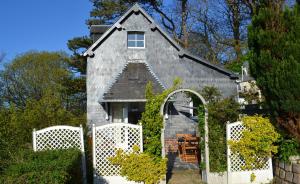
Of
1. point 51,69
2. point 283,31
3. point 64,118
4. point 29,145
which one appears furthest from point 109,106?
point 51,69

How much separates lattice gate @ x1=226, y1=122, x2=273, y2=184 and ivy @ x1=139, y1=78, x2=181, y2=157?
1997 millimetres

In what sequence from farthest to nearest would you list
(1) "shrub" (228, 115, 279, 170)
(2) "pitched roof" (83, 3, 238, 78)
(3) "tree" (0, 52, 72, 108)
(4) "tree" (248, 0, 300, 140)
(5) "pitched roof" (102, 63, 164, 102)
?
(3) "tree" (0, 52, 72, 108), (2) "pitched roof" (83, 3, 238, 78), (5) "pitched roof" (102, 63, 164, 102), (1) "shrub" (228, 115, 279, 170), (4) "tree" (248, 0, 300, 140)

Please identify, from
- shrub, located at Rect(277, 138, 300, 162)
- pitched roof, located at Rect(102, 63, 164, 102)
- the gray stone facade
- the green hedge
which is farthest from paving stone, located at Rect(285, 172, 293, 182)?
the gray stone facade

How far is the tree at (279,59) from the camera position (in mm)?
8836

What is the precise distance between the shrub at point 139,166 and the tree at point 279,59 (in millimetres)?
3400

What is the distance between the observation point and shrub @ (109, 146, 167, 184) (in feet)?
30.9

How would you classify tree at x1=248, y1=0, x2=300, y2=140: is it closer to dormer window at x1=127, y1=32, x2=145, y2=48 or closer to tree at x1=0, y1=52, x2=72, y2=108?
dormer window at x1=127, y1=32, x2=145, y2=48

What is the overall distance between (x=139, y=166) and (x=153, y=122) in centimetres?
132

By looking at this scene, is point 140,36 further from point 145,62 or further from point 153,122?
point 153,122

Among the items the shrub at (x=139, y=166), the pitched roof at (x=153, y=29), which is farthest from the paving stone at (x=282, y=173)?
the pitched roof at (x=153, y=29)

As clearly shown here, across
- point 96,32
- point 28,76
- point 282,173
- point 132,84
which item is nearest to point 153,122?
point 282,173

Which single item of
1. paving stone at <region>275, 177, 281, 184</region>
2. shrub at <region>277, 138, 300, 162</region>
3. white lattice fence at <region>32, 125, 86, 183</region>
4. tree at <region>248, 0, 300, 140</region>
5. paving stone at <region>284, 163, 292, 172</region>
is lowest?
paving stone at <region>275, 177, 281, 184</region>

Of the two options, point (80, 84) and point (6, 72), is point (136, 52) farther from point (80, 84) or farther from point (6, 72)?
point (6, 72)

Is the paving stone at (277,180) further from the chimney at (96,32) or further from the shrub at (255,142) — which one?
the chimney at (96,32)
